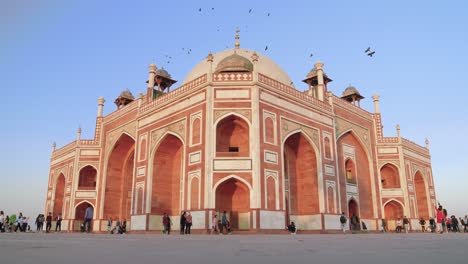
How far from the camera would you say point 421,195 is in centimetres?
2988

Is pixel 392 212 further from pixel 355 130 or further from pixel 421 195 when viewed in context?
pixel 355 130

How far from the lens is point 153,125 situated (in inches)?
848

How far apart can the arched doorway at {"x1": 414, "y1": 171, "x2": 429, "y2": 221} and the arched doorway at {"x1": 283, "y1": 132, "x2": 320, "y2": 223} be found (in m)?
13.6

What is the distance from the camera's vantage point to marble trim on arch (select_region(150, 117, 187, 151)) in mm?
19441

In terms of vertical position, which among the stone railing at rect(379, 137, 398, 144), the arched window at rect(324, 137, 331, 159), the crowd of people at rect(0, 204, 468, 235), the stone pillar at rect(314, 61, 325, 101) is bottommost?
the crowd of people at rect(0, 204, 468, 235)

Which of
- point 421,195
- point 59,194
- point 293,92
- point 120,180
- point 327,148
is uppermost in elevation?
point 293,92

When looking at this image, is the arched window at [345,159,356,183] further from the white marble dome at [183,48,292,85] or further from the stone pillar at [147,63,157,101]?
the stone pillar at [147,63,157,101]

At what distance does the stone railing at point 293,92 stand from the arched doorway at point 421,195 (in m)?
12.8

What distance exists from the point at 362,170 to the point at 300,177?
21.6 ft

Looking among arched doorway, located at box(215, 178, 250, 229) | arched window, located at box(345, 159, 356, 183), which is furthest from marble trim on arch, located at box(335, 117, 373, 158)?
arched doorway, located at box(215, 178, 250, 229)

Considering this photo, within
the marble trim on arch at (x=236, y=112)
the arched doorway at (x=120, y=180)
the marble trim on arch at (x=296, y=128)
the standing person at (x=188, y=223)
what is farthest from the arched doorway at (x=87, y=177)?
the marble trim on arch at (x=296, y=128)

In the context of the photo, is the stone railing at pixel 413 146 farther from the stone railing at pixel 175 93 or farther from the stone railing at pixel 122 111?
the stone railing at pixel 122 111

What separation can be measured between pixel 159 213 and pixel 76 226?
9800 mm

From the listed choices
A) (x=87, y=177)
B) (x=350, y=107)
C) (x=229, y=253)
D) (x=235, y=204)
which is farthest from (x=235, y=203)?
(x=87, y=177)
